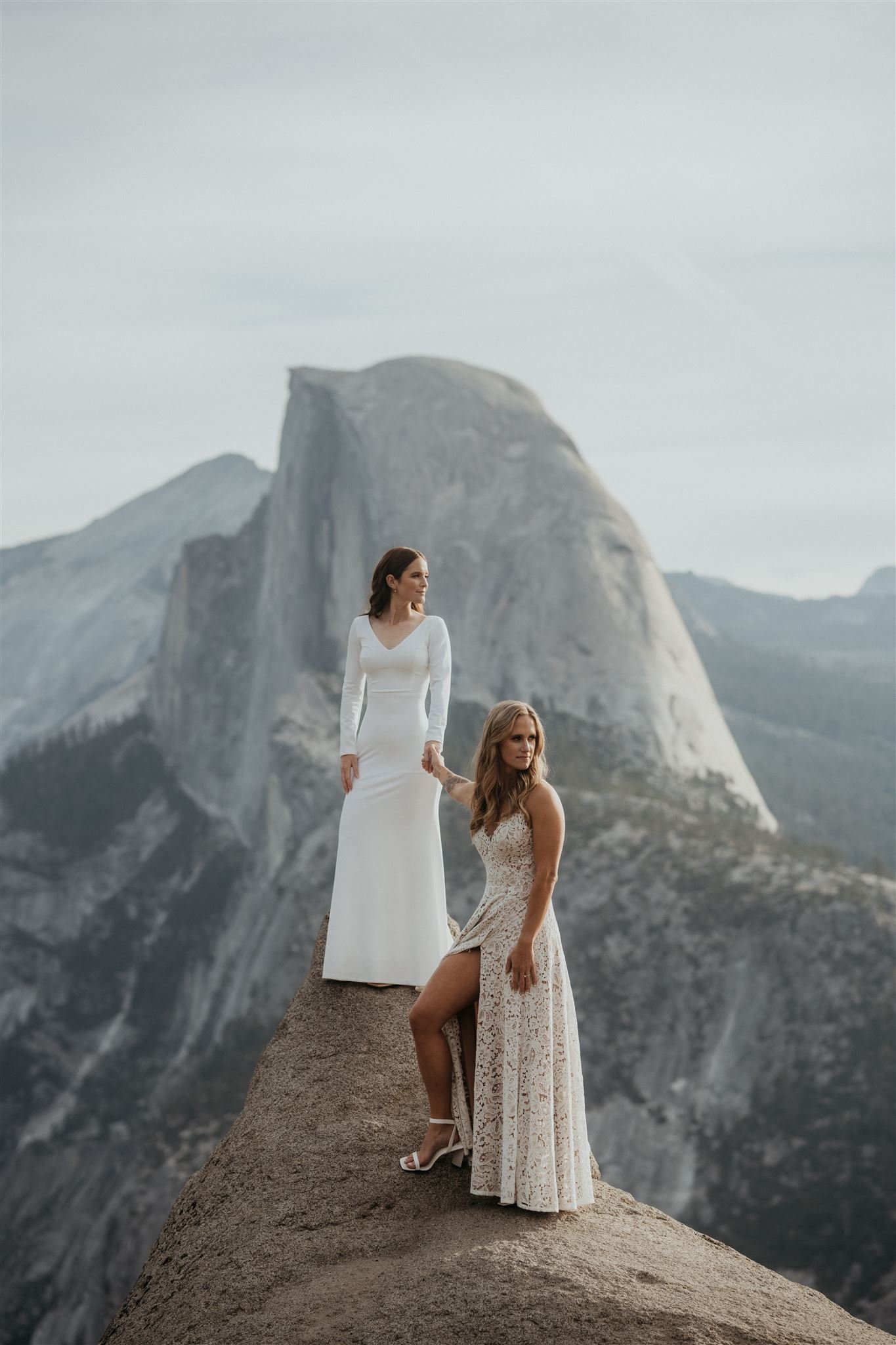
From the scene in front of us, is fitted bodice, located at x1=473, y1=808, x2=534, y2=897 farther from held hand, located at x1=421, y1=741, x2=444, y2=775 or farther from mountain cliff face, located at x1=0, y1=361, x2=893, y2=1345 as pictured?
mountain cliff face, located at x1=0, y1=361, x2=893, y2=1345

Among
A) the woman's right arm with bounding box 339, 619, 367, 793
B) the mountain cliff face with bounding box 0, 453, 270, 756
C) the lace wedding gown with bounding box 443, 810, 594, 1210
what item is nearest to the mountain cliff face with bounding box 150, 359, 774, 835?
the woman's right arm with bounding box 339, 619, 367, 793

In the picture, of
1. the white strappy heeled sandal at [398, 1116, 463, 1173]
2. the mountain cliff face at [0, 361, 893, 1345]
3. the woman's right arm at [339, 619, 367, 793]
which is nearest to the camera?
the white strappy heeled sandal at [398, 1116, 463, 1173]

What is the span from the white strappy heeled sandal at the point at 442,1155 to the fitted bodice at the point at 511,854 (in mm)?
1220

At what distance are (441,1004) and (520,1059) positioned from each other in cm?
45

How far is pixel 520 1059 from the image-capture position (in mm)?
6422

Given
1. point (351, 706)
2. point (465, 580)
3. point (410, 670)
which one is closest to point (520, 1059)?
point (410, 670)

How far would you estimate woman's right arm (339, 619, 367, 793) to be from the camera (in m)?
8.44

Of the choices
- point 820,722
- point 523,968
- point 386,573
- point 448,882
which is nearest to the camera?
point 523,968

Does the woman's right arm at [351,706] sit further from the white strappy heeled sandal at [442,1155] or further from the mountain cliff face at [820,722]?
the mountain cliff face at [820,722]

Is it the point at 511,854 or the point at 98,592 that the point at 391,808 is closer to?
the point at 511,854

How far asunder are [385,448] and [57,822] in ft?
85.2

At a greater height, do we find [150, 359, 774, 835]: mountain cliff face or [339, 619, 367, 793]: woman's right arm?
[150, 359, 774, 835]: mountain cliff face

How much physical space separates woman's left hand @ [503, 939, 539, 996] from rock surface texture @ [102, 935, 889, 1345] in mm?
1055

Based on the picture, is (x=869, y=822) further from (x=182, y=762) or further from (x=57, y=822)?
(x=57, y=822)
